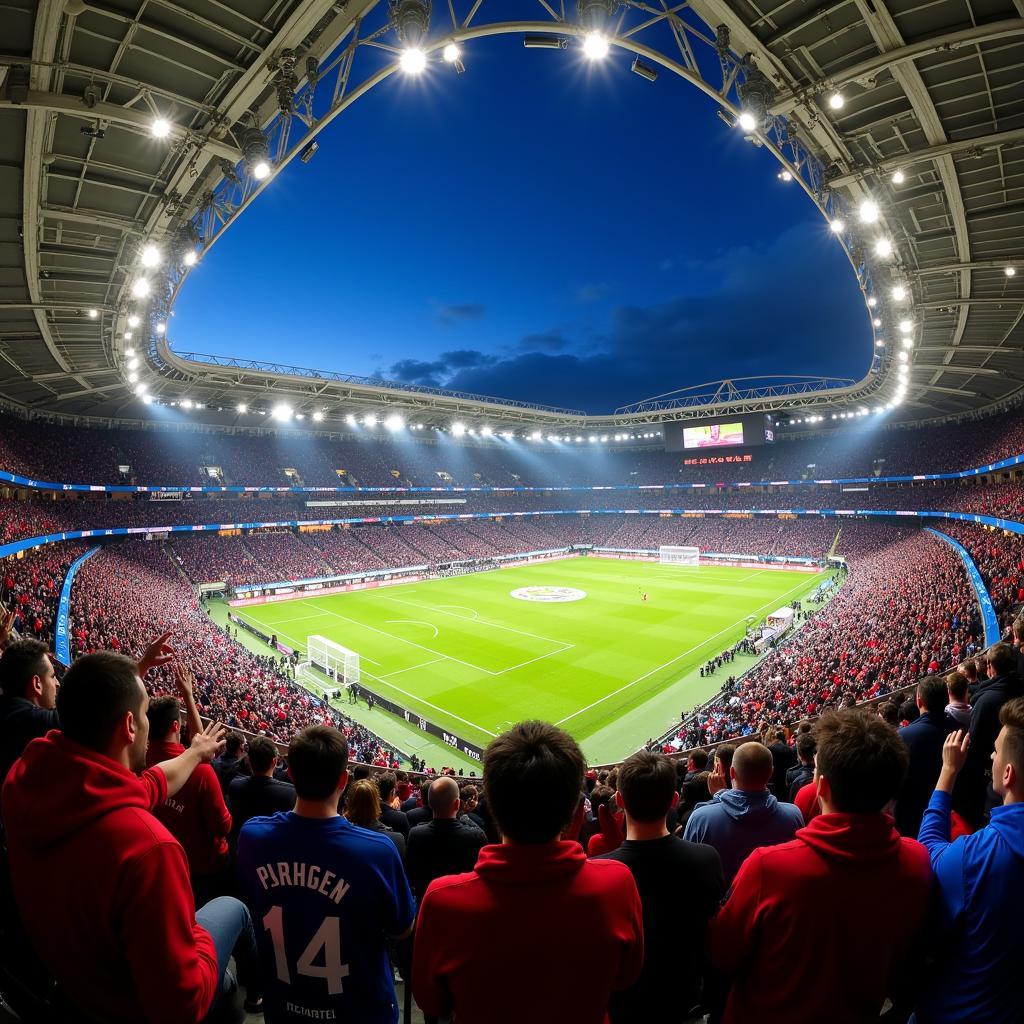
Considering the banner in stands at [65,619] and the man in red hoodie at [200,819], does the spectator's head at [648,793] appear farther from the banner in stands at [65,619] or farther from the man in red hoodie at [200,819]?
the banner in stands at [65,619]

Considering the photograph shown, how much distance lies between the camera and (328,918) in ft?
8.44

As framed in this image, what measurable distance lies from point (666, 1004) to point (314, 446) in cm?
6888

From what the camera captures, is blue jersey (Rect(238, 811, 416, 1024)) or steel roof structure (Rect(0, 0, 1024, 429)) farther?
steel roof structure (Rect(0, 0, 1024, 429))

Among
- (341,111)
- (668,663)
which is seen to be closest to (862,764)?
(341,111)

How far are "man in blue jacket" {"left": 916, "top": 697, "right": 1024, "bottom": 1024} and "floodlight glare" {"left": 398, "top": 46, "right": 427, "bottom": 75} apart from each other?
12860 mm

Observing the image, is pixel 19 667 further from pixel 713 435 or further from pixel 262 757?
pixel 713 435

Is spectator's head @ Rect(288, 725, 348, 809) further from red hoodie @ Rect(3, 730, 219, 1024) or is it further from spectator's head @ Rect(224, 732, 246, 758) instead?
spectator's head @ Rect(224, 732, 246, 758)

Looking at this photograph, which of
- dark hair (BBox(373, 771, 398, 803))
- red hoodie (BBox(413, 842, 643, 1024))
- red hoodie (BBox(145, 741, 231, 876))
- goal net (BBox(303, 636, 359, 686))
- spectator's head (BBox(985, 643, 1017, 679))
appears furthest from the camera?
goal net (BBox(303, 636, 359, 686))

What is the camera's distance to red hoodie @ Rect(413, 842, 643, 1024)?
6.29 ft

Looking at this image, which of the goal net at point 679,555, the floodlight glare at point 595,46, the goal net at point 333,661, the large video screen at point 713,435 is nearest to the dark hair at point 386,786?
the floodlight glare at point 595,46

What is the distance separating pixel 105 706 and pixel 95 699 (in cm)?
5

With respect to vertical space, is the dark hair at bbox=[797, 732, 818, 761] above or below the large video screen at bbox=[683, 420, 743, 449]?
below

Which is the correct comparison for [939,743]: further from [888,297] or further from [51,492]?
[51,492]

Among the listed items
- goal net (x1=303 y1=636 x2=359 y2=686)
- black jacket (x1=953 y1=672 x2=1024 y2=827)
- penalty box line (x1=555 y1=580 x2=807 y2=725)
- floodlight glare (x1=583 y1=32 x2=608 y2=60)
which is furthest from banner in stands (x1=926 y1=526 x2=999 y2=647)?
goal net (x1=303 y1=636 x2=359 y2=686)
